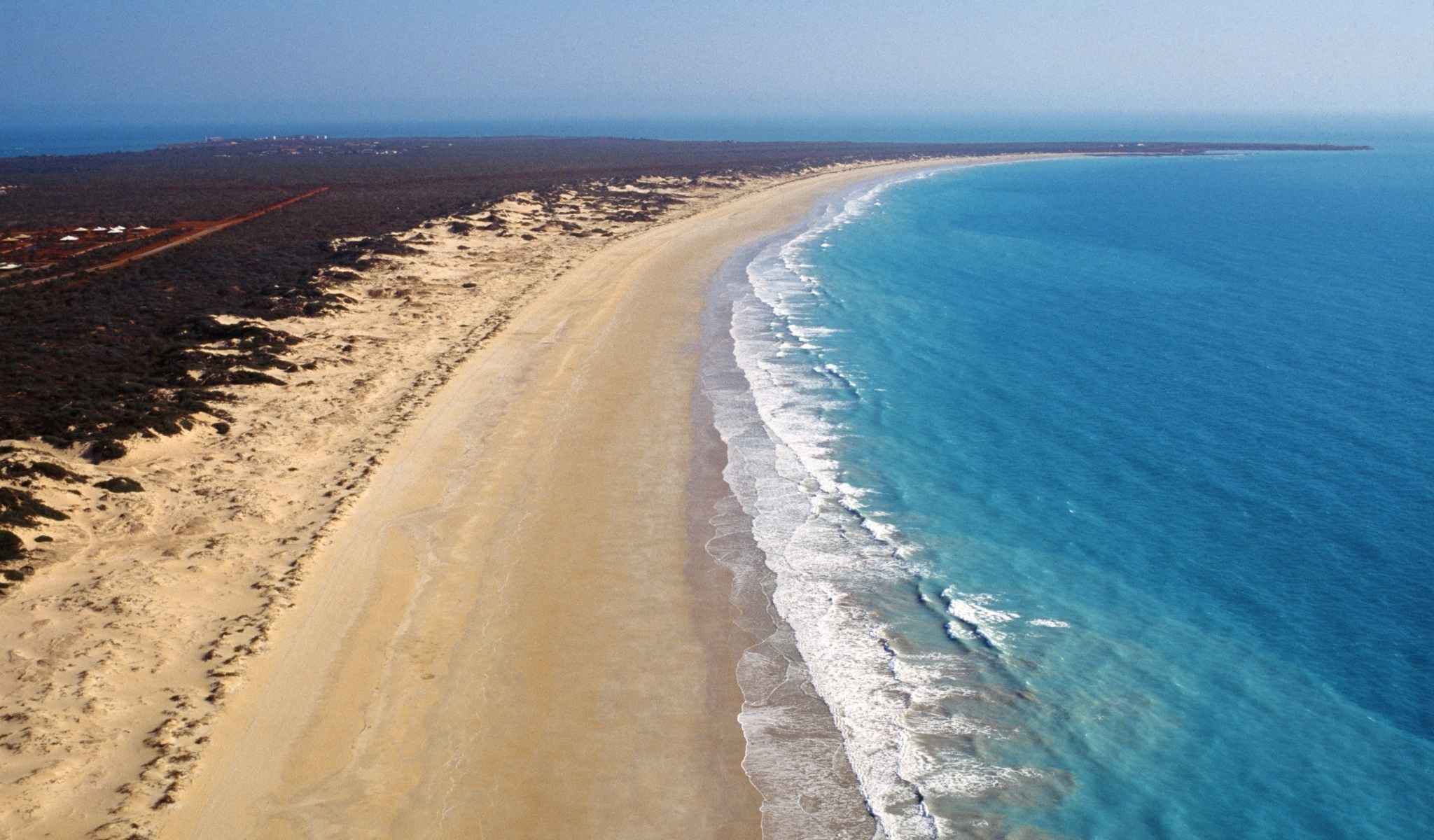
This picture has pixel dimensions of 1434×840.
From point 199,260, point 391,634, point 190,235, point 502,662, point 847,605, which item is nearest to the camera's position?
point 502,662

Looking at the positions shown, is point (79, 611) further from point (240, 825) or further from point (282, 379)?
point (282, 379)

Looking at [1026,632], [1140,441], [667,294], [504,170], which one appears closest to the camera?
[1026,632]

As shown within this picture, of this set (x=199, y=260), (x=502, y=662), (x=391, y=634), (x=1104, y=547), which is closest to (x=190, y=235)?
(x=199, y=260)

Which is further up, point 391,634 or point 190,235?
point 190,235

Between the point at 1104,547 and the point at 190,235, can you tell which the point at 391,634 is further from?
the point at 190,235

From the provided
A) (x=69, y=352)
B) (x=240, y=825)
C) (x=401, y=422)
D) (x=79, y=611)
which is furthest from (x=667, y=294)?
(x=240, y=825)

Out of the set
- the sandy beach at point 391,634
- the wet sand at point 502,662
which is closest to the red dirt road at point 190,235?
the sandy beach at point 391,634

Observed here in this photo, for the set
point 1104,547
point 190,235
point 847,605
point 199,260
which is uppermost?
point 190,235
